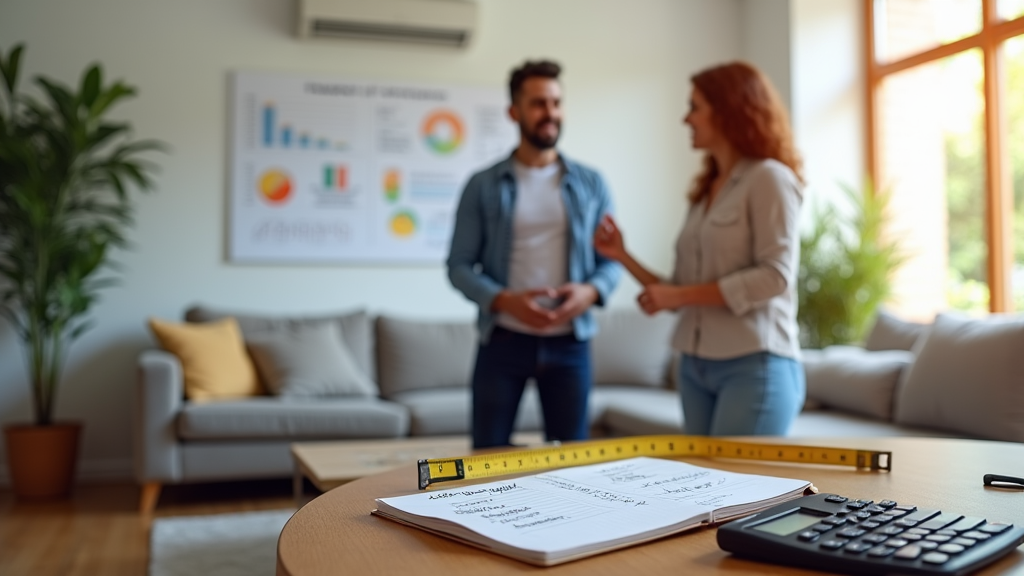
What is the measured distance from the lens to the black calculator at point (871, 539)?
63cm

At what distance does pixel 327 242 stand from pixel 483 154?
3.24ft

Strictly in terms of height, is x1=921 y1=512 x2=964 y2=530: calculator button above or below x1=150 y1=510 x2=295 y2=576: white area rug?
above

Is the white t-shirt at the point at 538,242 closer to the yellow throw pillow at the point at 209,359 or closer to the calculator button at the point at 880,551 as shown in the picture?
the calculator button at the point at 880,551

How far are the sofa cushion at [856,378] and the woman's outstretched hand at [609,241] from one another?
164cm

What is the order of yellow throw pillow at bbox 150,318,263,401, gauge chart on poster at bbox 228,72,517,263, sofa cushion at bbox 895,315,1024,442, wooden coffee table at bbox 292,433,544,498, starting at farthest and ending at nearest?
gauge chart on poster at bbox 228,72,517,263 → yellow throw pillow at bbox 150,318,263,401 → sofa cushion at bbox 895,315,1024,442 → wooden coffee table at bbox 292,433,544,498

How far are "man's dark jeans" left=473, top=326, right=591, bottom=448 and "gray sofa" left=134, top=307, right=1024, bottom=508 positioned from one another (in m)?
0.71

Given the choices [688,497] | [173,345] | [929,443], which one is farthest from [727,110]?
[173,345]

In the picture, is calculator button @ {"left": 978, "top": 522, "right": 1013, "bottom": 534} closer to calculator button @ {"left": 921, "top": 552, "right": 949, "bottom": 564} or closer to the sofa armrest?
calculator button @ {"left": 921, "top": 552, "right": 949, "bottom": 564}

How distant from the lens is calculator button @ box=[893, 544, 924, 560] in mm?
634

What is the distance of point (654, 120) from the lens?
5.21 m

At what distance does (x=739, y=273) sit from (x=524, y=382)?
2.28ft

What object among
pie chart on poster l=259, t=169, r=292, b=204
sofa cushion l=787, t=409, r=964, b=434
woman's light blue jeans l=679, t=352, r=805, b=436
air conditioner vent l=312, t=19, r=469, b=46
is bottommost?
sofa cushion l=787, t=409, r=964, b=434

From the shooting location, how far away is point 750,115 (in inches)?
76.5

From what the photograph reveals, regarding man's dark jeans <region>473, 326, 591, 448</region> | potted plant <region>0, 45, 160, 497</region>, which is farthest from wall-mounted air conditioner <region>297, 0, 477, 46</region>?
man's dark jeans <region>473, 326, 591, 448</region>
